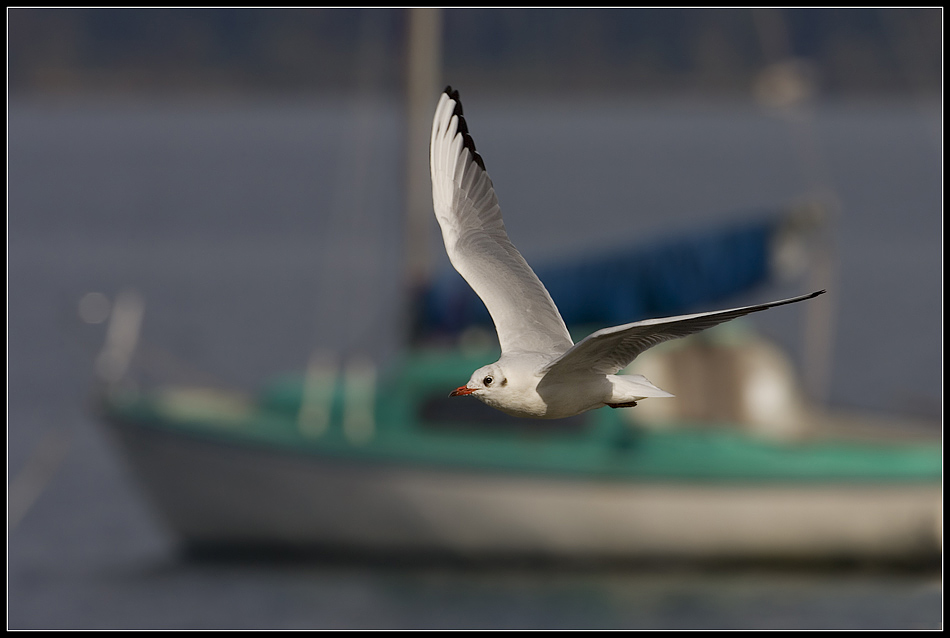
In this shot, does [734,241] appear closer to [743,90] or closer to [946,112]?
[946,112]

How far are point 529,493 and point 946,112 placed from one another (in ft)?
31.4

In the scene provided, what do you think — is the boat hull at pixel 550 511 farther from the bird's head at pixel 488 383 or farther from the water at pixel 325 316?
the bird's head at pixel 488 383

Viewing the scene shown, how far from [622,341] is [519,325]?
1.12 m

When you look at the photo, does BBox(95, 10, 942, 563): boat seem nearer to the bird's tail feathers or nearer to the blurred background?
the blurred background

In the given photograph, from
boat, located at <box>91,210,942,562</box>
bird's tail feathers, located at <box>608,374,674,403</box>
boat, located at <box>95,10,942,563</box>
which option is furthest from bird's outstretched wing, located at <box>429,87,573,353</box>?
boat, located at <box>91,210,942,562</box>

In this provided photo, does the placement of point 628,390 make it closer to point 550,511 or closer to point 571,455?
point 571,455

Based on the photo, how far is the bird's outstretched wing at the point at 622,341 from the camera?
5774 millimetres

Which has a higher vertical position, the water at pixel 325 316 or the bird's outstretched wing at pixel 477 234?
the water at pixel 325 316

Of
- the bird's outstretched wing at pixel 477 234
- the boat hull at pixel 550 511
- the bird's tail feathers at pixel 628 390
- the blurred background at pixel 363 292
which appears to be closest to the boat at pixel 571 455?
the boat hull at pixel 550 511

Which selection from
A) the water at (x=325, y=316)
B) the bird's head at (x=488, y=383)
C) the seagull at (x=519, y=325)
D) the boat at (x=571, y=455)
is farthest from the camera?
the water at (x=325, y=316)

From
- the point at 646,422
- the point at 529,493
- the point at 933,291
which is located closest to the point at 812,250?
the point at 646,422

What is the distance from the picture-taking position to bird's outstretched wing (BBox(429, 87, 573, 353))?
302 inches

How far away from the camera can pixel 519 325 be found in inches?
297

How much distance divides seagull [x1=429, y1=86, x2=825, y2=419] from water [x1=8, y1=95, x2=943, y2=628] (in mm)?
11384
